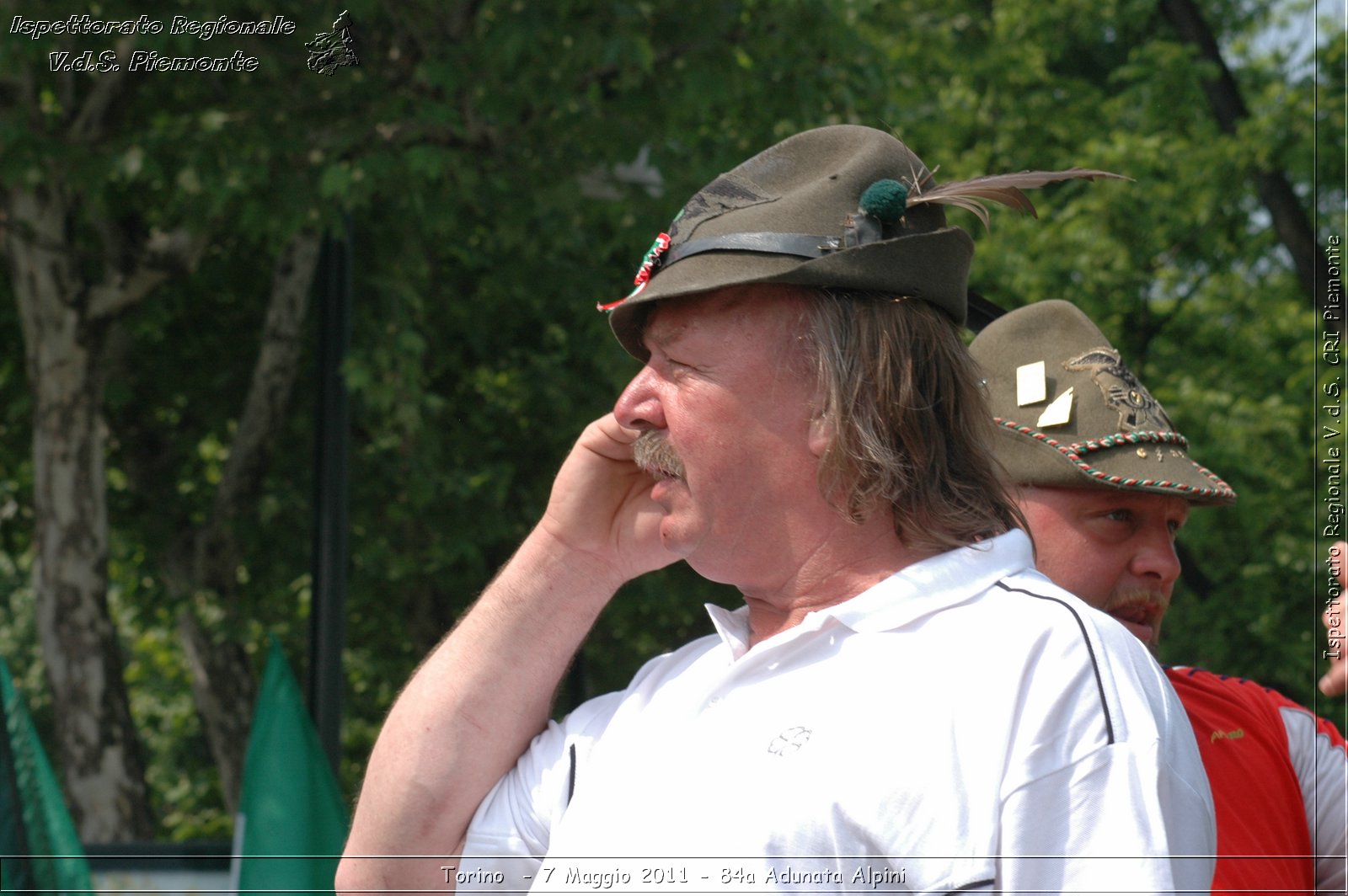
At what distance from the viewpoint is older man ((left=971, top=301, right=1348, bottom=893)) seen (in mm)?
2387

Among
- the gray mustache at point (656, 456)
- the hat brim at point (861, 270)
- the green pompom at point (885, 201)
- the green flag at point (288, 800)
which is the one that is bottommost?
the green flag at point (288, 800)

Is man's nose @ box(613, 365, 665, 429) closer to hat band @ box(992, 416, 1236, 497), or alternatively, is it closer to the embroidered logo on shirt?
the embroidered logo on shirt

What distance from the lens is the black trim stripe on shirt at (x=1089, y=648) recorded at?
1479mm

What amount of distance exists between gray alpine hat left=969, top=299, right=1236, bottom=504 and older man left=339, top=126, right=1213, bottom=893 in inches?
24.7

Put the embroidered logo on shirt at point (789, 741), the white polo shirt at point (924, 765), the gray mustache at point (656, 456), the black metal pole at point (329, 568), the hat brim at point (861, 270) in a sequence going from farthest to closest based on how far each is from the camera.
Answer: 1. the black metal pole at point (329, 568)
2. the gray mustache at point (656, 456)
3. the hat brim at point (861, 270)
4. the embroidered logo on shirt at point (789, 741)
5. the white polo shirt at point (924, 765)

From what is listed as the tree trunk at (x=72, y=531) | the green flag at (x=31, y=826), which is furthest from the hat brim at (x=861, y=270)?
the tree trunk at (x=72, y=531)

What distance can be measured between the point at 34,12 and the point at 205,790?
6.84 meters

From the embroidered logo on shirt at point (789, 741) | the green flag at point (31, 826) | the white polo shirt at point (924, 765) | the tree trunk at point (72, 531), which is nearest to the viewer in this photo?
the white polo shirt at point (924, 765)

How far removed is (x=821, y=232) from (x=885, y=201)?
9cm

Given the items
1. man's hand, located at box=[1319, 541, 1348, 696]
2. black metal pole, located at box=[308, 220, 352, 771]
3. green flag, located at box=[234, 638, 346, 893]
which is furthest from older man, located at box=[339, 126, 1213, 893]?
black metal pole, located at box=[308, 220, 352, 771]

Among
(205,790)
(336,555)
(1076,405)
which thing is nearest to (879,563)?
(1076,405)

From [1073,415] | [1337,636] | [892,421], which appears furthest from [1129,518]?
[892,421]

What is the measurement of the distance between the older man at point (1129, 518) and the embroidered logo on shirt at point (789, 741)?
0.89m

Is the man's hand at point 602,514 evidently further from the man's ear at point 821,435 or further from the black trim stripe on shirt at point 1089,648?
the black trim stripe on shirt at point 1089,648
